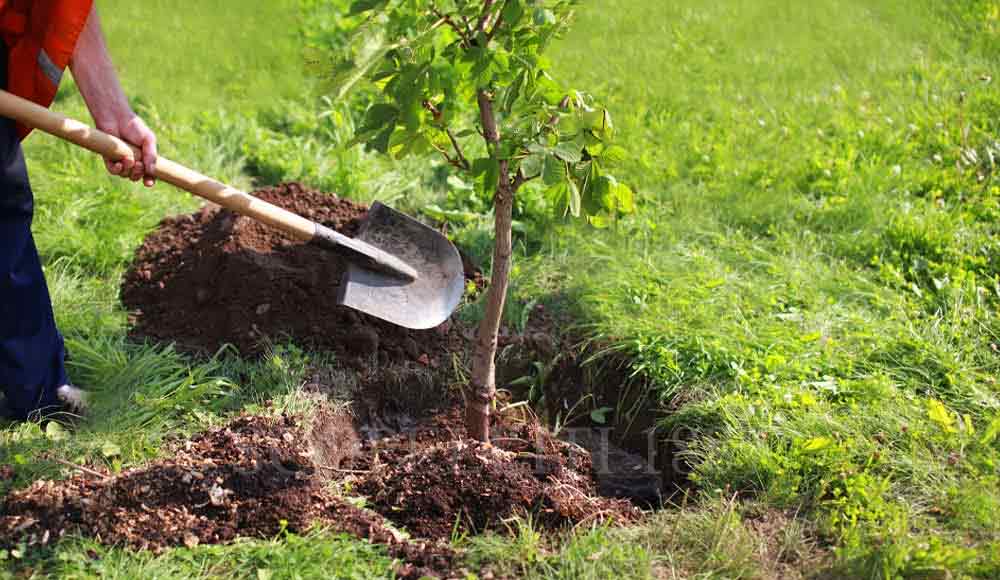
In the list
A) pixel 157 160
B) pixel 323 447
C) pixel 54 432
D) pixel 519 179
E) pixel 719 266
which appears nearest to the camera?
pixel 519 179

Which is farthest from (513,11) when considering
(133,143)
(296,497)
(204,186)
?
(296,497)

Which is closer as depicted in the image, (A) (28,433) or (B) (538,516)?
(B) (538,516)

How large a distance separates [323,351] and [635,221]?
1652 mm

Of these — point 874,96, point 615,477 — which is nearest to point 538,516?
point 615,477

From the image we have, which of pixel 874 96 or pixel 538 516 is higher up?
pixel 874 96

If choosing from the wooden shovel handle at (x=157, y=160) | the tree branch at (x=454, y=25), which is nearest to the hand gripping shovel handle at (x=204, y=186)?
the wooden shovel handle at (x=157, y=160)

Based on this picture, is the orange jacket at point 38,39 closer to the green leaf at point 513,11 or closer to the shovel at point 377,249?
the shovel at point 377,249

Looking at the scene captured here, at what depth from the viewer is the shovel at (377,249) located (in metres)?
3.14

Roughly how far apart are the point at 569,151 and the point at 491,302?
654 mm

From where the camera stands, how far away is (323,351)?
3697 millimetres

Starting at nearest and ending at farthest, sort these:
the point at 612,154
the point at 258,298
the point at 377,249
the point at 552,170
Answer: the point at 552,170 < the point at 612,154 < the point at 377,249 < the point at 258,298

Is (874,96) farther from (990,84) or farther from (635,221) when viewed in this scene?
(635,221)

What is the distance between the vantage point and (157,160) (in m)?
3.13

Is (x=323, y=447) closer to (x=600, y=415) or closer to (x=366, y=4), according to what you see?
(x=600, y=415)
